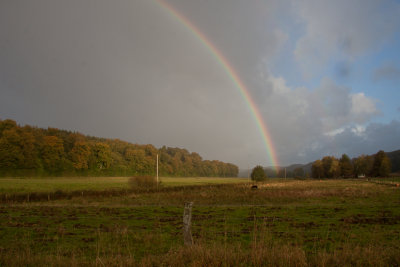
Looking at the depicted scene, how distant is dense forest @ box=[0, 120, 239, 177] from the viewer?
261ft

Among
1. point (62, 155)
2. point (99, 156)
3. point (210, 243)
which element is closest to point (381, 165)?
point (99, 156)

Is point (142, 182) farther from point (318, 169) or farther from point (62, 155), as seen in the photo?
point (318, 169)

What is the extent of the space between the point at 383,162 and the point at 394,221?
136306 mm

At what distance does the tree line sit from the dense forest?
96490mm

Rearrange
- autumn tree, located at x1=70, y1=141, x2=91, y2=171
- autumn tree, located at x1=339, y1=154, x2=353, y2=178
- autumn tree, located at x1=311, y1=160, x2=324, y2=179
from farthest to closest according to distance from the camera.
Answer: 1. autumn tree, located at x1=311, y1=160, x2=324, y2=179
2. autumn tree, located at x1=339, y1=154, x2=353, y2=178
3. autumn tree, located at x1=70, y1=141, x2=91, y2=171

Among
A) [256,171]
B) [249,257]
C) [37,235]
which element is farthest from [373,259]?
[256,171]

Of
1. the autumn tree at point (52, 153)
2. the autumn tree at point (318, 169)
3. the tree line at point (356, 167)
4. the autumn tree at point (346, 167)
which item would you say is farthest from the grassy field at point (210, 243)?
the autumn tree at point (318, 169)

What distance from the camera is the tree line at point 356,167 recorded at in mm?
126062

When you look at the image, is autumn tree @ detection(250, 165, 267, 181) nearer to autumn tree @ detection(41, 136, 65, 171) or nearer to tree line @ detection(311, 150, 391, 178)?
autumn tree @ detection(41, 136, 65, 171)

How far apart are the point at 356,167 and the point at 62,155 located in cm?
15532

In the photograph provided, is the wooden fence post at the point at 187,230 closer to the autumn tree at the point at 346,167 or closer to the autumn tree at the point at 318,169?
the autumn tree at the point at 346,167

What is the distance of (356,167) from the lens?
148750mm

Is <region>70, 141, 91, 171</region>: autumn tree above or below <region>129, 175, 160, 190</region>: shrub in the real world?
above

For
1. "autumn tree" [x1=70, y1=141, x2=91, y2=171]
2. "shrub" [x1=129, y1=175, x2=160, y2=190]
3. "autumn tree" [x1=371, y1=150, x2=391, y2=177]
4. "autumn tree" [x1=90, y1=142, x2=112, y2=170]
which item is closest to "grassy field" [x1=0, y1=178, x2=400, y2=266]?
"shrub" [x1=129, y1=175, x2=160, y2=190]
